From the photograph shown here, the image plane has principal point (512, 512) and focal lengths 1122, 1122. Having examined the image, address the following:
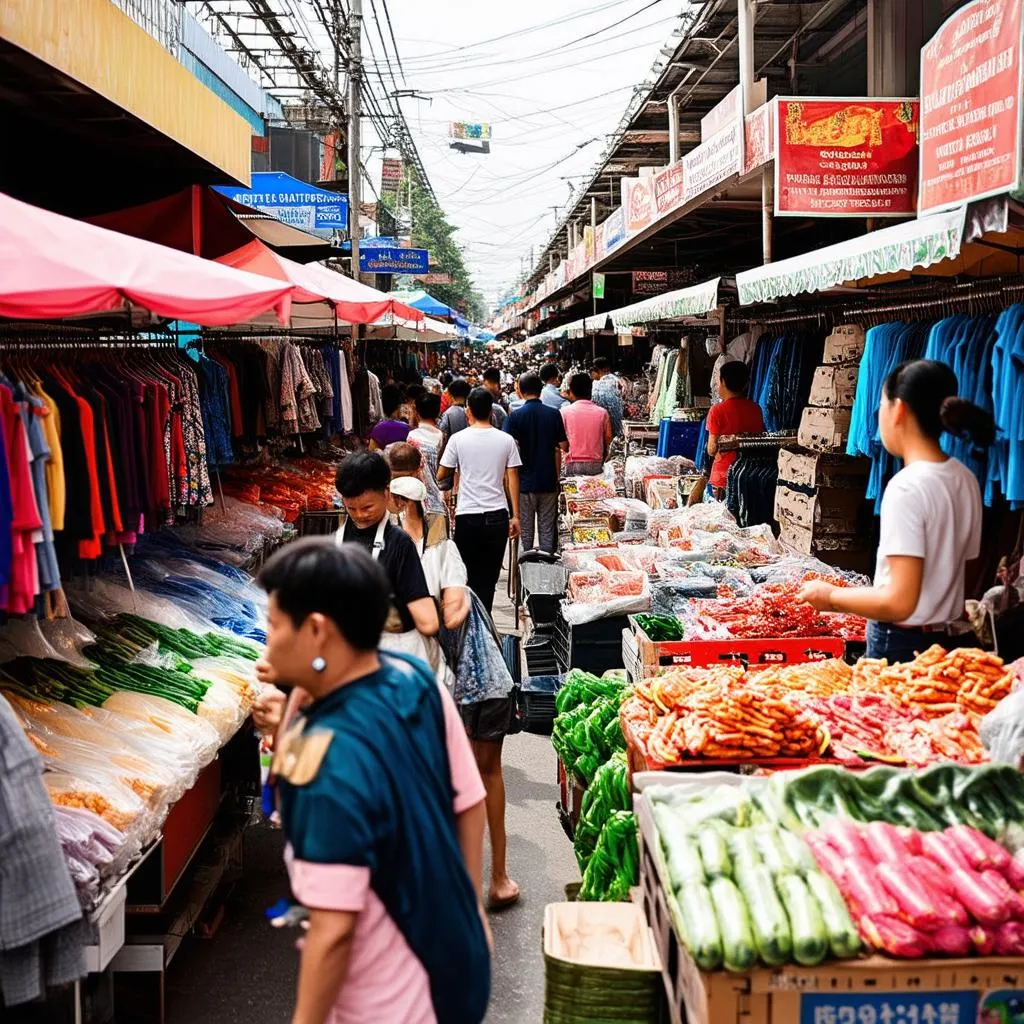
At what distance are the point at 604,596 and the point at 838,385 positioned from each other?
271cm

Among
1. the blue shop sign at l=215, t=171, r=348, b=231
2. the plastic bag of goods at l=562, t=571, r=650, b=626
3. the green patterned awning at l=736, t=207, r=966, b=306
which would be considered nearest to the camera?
the green patterned awning at l=736, t=207, r=966, b=306

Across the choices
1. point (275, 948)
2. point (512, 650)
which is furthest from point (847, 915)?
point (512, 650)

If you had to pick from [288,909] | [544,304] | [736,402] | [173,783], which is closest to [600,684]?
[173,783]

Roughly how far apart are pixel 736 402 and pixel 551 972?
758cm

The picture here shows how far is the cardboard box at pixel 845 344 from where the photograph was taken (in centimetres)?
870

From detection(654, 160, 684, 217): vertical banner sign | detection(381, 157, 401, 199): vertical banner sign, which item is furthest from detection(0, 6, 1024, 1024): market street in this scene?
detection(381, 157, 401, 199): vertical banner sign

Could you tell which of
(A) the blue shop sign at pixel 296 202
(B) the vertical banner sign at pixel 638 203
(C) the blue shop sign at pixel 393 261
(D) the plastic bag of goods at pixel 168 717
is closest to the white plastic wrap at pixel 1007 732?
(D) the plastic bag of goods at pixel 168 717

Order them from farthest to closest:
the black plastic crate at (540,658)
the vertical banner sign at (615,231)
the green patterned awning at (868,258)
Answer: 1. the vertical banner sign at (615,231)
2. the black plastic crate at (540,658)
3. the green patterned awning at (868,258)

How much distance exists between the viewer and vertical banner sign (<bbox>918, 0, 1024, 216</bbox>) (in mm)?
5875

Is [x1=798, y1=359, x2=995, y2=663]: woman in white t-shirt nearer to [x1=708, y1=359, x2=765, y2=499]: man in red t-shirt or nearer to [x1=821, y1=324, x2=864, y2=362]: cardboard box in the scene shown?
[x1=821, y1=324, x2=864, y2=362]: cardboard box

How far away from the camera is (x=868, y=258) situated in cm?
598

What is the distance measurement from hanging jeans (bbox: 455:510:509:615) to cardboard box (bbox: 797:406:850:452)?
2.56 metres

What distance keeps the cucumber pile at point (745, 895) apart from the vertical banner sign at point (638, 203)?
41.5ft

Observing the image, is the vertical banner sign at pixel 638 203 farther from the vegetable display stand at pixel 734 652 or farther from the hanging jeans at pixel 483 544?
the vegetable display stand at pixel 734 652
